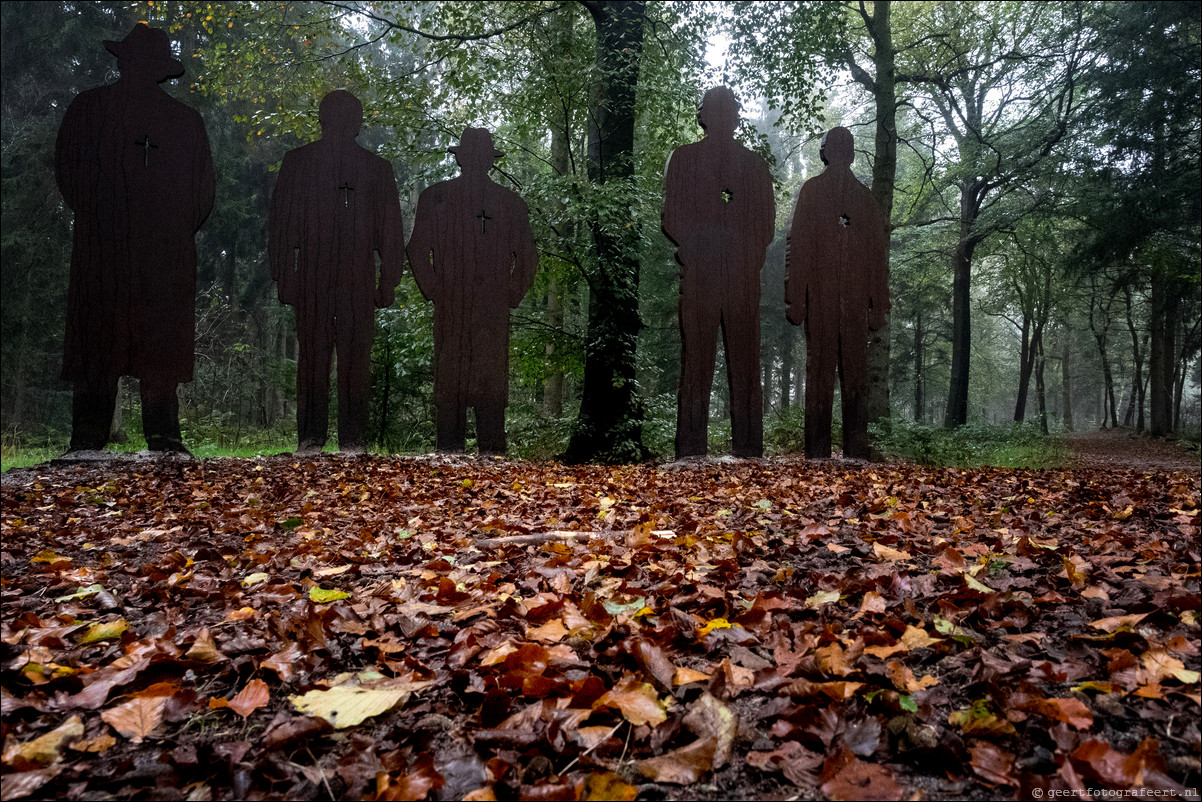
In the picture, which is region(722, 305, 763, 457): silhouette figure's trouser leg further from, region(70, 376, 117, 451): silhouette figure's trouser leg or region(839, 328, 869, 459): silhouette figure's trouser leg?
region(70, 376, 117, 451): silhouette figure's trouser leg

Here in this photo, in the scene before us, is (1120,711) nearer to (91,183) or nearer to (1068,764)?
(1068,764)

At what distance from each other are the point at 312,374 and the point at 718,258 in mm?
3783

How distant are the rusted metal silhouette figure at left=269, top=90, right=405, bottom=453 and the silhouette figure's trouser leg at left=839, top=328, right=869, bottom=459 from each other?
434 cm

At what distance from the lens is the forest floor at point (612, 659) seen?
1.07 metres

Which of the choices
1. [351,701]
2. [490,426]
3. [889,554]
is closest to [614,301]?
[490,426]

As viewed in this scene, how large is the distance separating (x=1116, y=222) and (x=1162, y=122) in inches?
71.6

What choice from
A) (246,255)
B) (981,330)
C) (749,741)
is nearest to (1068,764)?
(749,741)

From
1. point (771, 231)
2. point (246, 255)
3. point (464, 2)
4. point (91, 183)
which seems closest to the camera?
point (91, 183)

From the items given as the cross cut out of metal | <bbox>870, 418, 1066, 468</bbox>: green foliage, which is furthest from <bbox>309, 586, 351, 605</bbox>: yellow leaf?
<bbox>870, 418, 1066, 468</bbox>: green foliage

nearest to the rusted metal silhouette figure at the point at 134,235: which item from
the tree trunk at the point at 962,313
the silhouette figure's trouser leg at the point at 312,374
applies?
the silhouette figure's trouser leg at the point at 312,374

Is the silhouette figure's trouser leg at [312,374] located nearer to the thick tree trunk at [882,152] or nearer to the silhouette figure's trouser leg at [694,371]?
the silhouette figure's trouser leg at [694,371]

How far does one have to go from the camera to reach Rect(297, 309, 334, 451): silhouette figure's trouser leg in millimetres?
5477

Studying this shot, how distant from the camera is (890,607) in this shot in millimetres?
1722

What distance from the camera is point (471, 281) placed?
5875mm
